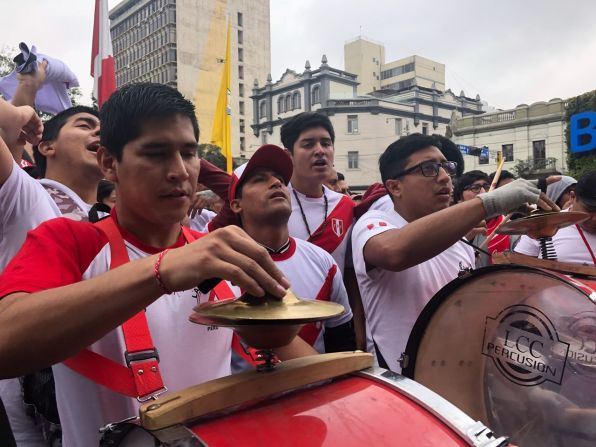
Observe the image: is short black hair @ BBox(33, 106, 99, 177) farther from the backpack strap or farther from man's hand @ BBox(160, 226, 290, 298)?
man's hand @ BBox(160, 226, 290, 298)

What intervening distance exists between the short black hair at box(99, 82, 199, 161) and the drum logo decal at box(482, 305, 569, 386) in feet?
5.53

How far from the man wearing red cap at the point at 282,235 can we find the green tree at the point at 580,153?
1846 centimetres

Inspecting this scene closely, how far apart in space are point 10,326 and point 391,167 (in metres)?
2.37

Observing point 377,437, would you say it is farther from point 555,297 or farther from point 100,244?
point 555,297

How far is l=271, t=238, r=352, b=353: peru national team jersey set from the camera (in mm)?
2789

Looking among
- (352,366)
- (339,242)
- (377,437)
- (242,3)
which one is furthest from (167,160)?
(242,3)

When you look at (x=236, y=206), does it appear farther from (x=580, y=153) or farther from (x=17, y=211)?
(x=580, y=153)

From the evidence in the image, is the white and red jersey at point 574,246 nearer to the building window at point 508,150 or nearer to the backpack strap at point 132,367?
the backpack strap at point 132,367

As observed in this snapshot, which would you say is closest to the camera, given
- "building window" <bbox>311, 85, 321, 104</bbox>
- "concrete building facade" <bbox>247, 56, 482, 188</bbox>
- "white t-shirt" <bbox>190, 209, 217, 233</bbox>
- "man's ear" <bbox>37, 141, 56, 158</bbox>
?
Answer: "man's ear" <bbox>37, 141, 56, 158</bbox>

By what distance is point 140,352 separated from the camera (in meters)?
1.32

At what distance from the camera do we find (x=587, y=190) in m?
3.80

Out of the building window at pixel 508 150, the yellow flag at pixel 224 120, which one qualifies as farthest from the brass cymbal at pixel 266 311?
the building window at pixel 508 150

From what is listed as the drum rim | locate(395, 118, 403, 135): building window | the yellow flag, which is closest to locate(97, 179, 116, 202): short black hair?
the drum rim

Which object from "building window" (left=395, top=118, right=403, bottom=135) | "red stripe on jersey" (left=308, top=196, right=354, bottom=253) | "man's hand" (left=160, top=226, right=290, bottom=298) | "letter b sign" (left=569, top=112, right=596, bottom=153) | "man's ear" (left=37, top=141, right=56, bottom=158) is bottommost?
"red stripe on jersey" (left=308, top=196, right=354, bottom=253)
